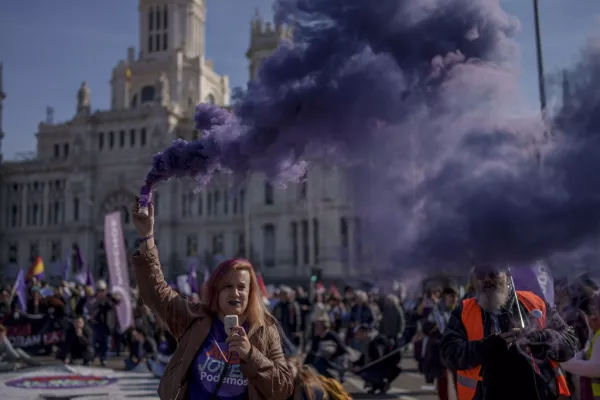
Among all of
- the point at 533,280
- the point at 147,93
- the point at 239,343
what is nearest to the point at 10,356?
the point at 533,280

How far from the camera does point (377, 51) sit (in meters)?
6.49

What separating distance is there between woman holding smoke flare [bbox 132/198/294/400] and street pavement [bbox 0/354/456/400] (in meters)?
6.90

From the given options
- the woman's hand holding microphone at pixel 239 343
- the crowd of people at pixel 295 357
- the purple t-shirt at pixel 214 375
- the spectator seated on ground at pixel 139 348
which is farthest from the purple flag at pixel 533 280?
the spectator seated on ground at pixel 139 348

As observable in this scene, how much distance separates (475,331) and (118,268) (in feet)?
49.6

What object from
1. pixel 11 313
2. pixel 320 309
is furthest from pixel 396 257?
pixel 11 313

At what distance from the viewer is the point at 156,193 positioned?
185 feet

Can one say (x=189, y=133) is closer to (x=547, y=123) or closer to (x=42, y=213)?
(x=42, y=213)

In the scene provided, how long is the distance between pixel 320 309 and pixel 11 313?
323 inches

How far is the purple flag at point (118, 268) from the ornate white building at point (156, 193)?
2724cm

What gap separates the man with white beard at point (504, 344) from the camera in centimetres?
414

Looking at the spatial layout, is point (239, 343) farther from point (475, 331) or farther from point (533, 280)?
point (533, 280)

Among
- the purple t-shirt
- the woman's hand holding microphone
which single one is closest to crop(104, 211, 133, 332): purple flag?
the purple t-shirt

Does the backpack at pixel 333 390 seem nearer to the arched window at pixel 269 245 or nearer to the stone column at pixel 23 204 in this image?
the arched window at pixel 269 245

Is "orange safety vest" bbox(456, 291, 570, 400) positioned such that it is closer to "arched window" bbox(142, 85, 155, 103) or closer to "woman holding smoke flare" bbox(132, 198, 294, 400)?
"woman holding smoke flare" bbox(132, 198, 294, 400)
